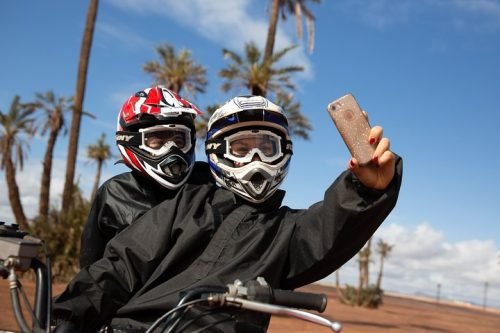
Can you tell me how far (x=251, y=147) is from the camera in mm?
3209

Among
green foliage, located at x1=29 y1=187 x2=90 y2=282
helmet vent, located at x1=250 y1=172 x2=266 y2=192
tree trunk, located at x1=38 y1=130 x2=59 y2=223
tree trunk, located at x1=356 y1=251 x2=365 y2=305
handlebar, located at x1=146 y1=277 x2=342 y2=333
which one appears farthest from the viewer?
tree trunk, located at x1=356 y1=251 x2=365 y2=305

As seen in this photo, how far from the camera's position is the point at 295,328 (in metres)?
14.1

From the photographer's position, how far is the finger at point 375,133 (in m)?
2.37

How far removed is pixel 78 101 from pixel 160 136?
2008cm

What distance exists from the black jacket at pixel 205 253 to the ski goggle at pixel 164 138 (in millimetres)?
773

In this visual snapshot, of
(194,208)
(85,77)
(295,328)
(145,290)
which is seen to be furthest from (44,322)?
(85,77)

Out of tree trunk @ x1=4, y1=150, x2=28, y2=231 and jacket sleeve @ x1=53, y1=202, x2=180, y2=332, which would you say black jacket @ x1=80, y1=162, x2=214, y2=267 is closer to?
jacket sleeve @ x1=53, y1=202, x2=180, y2=332

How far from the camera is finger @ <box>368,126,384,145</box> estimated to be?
2367 millimetres

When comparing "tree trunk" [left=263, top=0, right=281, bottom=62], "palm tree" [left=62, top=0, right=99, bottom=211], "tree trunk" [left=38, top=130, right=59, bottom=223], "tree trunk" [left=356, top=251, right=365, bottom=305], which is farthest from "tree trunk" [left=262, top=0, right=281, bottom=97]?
"tree trunk" [left=356, top=251, right=365, bottom=305]

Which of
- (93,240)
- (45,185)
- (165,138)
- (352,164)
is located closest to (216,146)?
(165,138)

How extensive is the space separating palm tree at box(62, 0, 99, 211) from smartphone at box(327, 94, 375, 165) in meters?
20.8

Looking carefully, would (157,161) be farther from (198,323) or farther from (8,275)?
(8,275)

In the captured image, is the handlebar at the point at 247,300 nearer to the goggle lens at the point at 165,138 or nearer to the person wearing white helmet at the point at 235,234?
the person wearing white helmet at the point at 235,234

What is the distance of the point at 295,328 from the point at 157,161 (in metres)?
11.1
